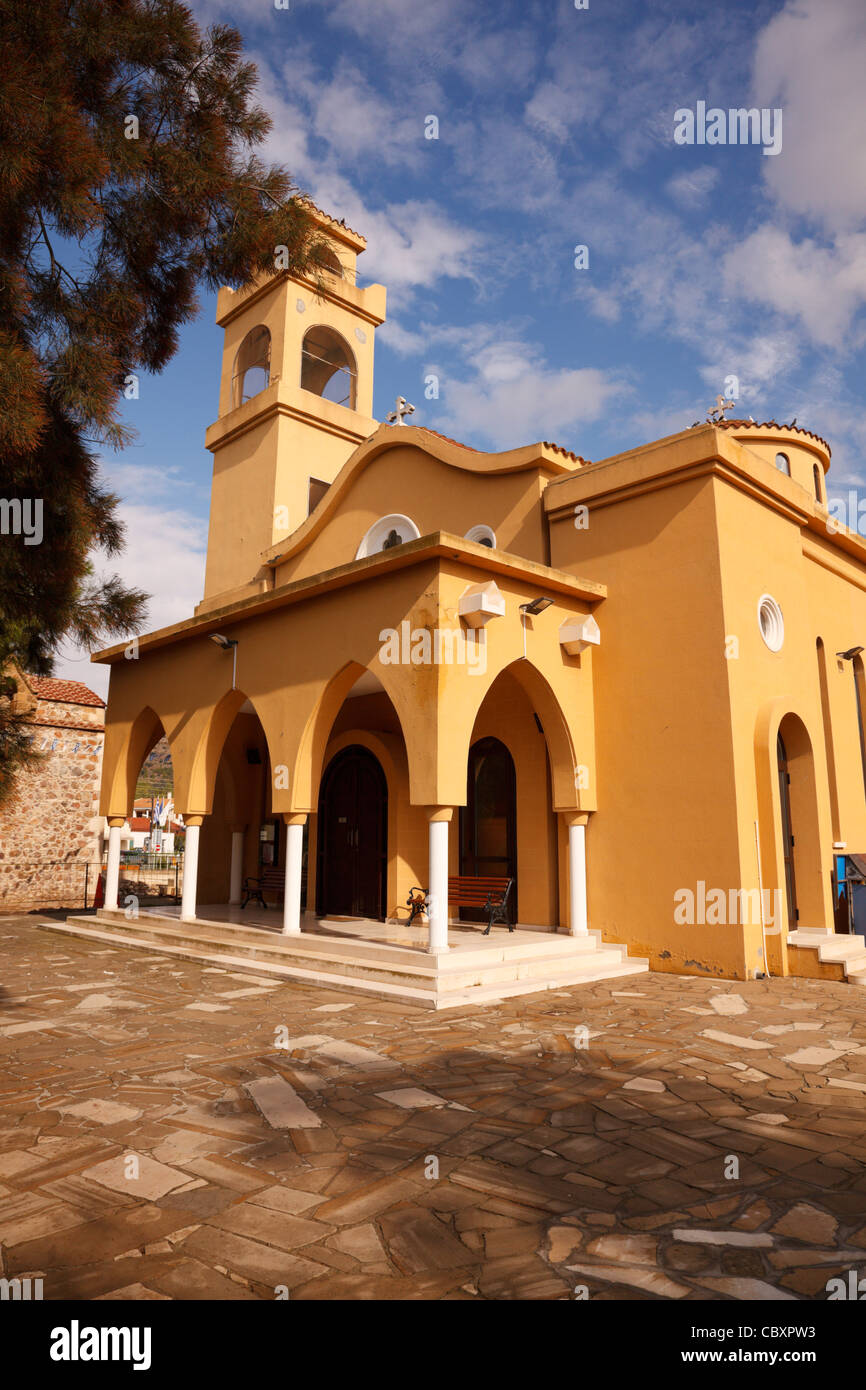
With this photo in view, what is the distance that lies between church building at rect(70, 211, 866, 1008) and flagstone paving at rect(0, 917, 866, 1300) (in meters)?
2.01

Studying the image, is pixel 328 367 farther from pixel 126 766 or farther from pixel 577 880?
pixel 577 880

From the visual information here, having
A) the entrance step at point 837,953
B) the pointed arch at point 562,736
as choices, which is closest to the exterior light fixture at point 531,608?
the pointed arch at point 562,736

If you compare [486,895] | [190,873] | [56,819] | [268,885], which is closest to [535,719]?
[486,895]

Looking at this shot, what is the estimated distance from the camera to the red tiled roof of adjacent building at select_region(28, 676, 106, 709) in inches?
758

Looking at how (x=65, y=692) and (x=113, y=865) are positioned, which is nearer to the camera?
(x=113, y=865)

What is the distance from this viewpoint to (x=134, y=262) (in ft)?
23.8

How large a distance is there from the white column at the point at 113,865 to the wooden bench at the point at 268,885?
2160 millimetres

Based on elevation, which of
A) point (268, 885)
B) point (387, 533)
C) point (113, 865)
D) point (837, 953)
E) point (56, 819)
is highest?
A: point (387, 533)

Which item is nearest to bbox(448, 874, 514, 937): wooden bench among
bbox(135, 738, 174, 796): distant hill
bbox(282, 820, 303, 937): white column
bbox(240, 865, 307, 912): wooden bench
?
bbox(282, 820, 303, 937): white column

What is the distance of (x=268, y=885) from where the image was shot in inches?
552

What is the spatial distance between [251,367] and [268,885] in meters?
11.4

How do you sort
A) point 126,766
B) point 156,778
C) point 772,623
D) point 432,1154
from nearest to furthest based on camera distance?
point 432,1154, point 772,623, point 126,766, point 156,778

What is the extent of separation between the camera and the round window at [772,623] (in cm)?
1042

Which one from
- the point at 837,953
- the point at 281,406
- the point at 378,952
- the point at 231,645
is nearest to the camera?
the point at 378,952
